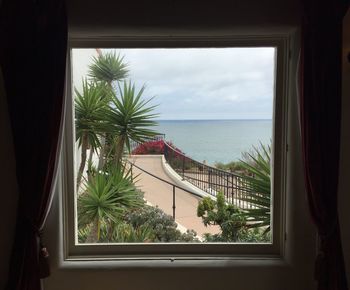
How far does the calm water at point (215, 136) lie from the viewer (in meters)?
2.03

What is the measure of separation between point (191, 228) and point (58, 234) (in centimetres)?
84

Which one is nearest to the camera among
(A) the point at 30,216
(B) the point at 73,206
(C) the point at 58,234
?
(A) the point at 30,216

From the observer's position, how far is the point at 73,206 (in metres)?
1.99

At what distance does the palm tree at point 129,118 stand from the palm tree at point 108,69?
0.22 feet

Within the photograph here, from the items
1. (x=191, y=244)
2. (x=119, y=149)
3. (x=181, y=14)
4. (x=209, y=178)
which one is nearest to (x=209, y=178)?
(x=209, y=178)

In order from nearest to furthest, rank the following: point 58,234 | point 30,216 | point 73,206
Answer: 1. point 30,216
2. point 58,234
3. point 73,206

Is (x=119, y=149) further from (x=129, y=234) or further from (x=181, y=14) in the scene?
(x=181, y=14)

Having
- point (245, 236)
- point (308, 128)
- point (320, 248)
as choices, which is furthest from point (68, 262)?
point (308, 128)

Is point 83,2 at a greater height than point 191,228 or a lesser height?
greater

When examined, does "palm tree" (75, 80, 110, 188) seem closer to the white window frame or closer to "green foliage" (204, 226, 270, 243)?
the white window frame

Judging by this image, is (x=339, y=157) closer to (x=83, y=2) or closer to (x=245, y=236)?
(x=245, y=236)

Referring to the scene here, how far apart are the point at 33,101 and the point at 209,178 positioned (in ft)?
3.86

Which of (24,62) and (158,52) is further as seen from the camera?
(158,52)

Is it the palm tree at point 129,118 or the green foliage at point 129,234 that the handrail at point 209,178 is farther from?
the green foliage at point 129,234
